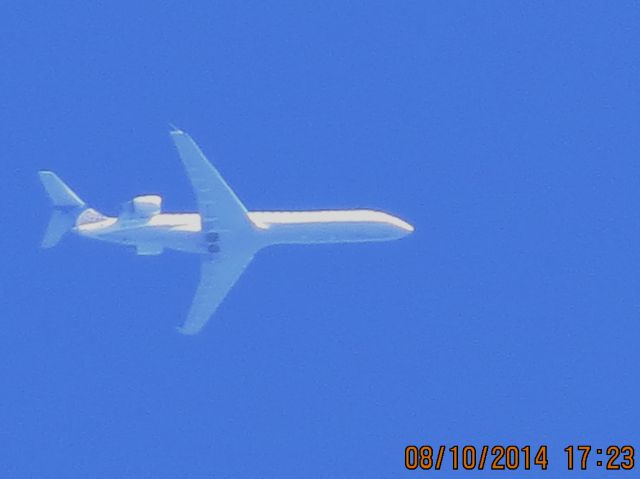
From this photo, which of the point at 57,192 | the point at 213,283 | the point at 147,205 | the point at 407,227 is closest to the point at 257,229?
the point at 213,283

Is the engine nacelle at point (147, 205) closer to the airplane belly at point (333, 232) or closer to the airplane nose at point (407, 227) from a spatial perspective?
the airplane belly at point (333, 232)

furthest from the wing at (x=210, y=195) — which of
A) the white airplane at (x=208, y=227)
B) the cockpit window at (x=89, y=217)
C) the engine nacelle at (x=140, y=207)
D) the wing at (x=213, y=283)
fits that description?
the cockpit window at (x=89, y=217)

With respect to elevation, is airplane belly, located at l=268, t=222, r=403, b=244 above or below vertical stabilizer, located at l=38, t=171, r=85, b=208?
below

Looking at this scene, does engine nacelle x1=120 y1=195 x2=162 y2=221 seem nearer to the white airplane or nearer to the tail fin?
the white airplane

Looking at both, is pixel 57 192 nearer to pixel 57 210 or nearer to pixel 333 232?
pixel 57 210

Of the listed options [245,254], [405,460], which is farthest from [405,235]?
[405,460]

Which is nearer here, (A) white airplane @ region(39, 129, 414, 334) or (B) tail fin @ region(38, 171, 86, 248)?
(A) white airplane @ region(39, 129, 414, 334)

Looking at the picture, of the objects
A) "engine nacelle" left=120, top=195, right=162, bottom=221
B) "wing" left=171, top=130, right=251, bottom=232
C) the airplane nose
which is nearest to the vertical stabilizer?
"engine nacelle" left=120, top=195, right=162, bottom=221
